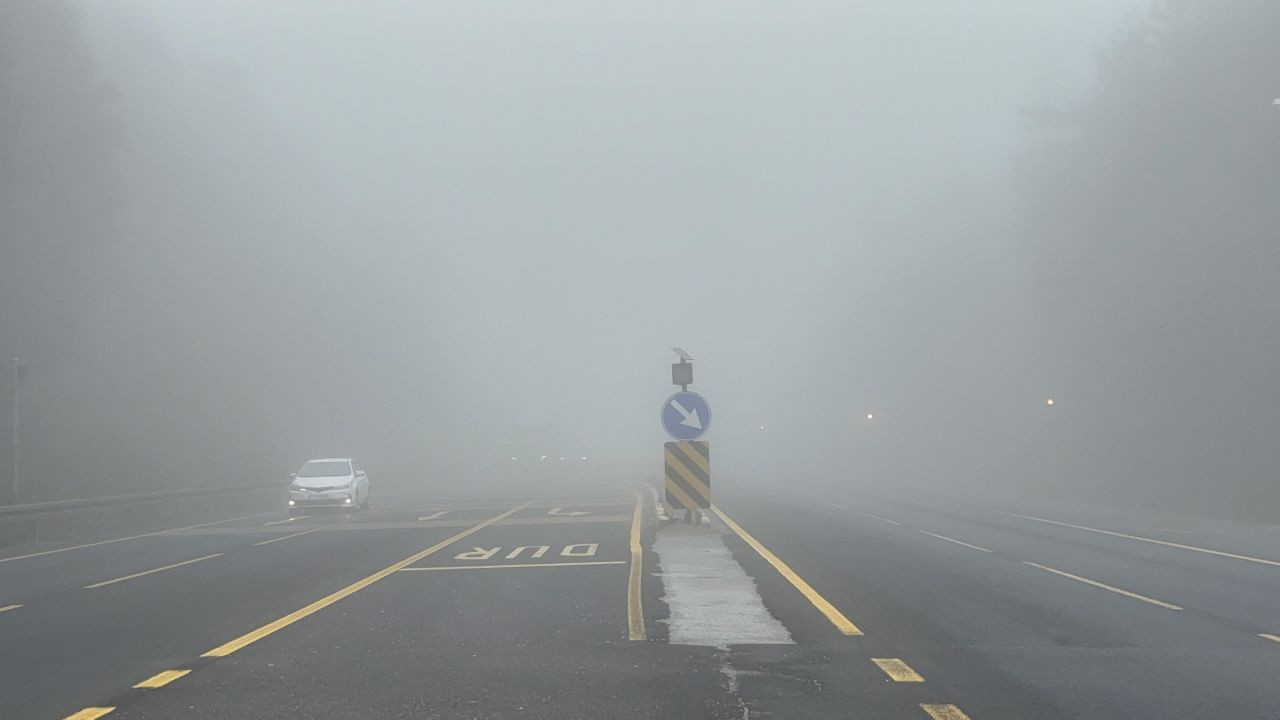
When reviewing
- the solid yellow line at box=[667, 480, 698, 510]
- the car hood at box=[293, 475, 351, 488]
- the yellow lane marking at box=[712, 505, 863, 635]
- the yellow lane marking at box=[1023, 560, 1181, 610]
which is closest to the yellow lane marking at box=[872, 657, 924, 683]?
the yellow lane marking at box=[712, 505, 863, 635]

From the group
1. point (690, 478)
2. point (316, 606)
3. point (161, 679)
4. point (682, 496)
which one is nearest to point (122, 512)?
point (682, 496)

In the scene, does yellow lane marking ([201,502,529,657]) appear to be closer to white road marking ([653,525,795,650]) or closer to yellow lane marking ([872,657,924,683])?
white road marking ([653,525,795,650])

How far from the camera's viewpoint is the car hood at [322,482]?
100ft

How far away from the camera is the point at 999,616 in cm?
1082

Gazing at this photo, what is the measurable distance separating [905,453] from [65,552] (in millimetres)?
81875

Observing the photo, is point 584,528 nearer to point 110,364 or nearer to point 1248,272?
point 1248,272

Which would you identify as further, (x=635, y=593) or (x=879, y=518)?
(x=879, y=518)

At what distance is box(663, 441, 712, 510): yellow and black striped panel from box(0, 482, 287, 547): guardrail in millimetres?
13714

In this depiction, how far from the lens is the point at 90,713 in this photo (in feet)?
22.9

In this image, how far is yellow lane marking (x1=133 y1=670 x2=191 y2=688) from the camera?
782 centimetres

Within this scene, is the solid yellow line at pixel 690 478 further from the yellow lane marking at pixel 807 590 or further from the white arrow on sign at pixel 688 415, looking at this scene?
the yellow lane marking at pixel 807 590

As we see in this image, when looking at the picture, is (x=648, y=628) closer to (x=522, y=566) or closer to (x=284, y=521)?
(x=522, y=566)

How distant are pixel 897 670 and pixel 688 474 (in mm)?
13357

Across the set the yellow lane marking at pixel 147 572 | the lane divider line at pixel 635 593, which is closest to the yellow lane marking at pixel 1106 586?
the lane divider line at pixel 635 593
